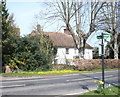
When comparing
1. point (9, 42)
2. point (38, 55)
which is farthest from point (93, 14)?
point (9, 42)

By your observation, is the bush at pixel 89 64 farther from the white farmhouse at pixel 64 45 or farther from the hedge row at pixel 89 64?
the white farmhouse at pixel 64 45

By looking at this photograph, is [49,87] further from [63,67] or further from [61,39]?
[61,39]

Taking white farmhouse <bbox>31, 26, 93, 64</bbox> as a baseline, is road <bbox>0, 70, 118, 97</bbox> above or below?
below

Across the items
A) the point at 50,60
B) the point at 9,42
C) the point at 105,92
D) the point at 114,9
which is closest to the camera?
the point at 105,92

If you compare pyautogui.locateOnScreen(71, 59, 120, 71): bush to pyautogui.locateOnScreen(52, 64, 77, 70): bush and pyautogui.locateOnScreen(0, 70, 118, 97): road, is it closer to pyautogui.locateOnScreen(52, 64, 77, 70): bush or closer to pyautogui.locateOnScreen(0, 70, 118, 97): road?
pyautogui.locateOnScreen(52, 64, 77, 70): bush

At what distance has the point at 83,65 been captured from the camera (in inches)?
1174

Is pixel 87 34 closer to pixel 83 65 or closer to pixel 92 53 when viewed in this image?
pixel 83 65

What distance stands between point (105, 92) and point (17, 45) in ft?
62.1

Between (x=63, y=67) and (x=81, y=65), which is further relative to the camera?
(x=81, y=65)

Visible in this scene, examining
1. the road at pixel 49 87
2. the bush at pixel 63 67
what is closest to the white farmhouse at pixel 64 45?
the bush at pixel 63 67

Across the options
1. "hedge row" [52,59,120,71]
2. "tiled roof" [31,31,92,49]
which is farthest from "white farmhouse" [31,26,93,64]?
"hedge row" [52,59,120,71]

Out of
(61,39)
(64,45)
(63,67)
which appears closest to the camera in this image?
(63,67)

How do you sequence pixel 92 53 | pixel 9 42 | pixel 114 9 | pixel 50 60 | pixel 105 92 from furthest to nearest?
pixel 92 53 → pixel 114 9 → pixel 50 60 → pixel 9 42 → pixel 105 92

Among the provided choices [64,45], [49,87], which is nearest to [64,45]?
[64,45]
